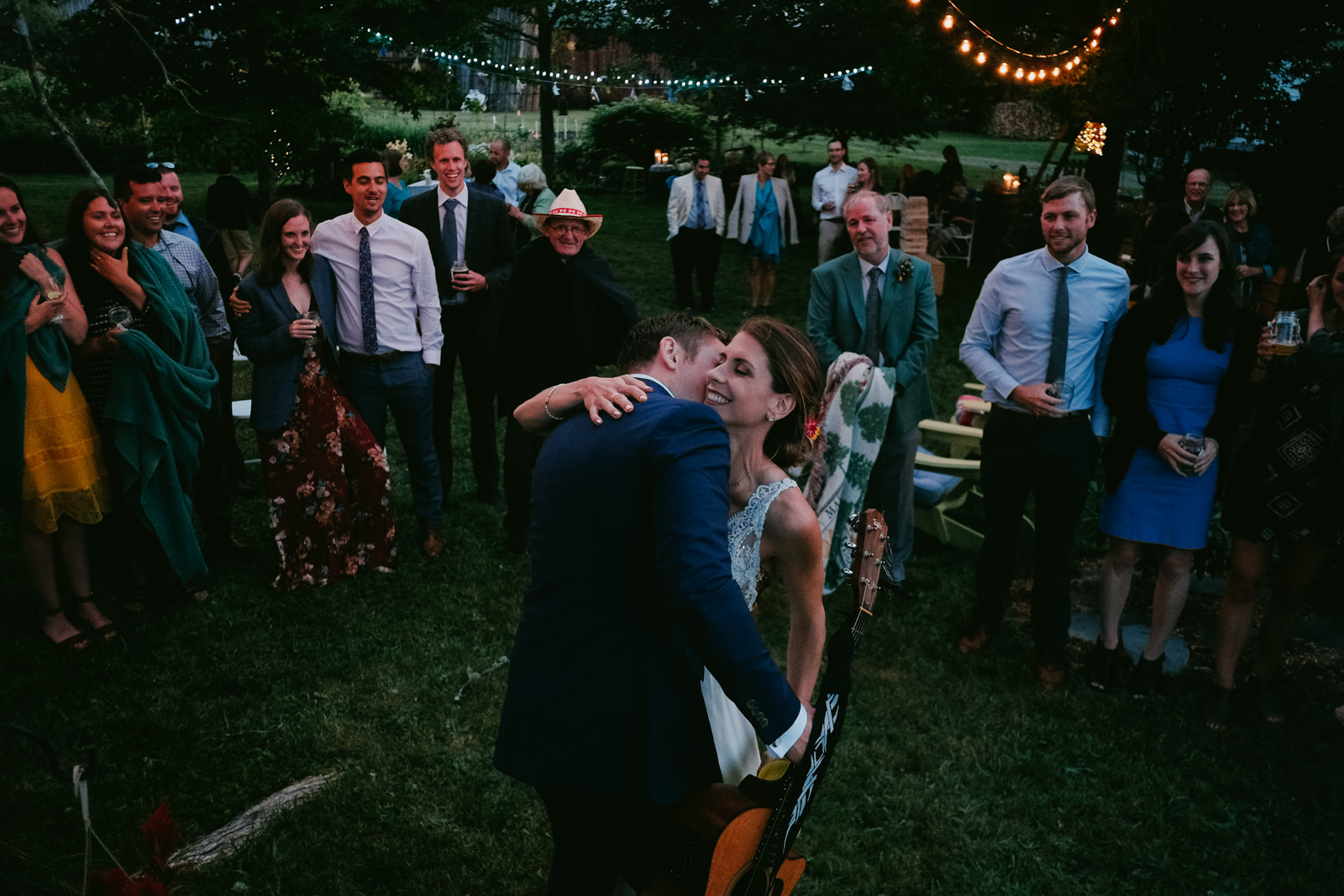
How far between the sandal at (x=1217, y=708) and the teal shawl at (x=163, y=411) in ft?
15.3

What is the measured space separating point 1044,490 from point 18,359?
14.6 ft

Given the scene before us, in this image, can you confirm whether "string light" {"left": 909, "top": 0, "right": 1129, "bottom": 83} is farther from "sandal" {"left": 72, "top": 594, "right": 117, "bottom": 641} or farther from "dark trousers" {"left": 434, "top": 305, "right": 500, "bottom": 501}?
"sandal" {"left": 72, "top": 594, "right": 117, "bottom": 641}

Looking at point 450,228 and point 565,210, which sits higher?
point 565,210

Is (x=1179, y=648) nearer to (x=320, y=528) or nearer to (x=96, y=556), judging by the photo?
(x=320, y=528)

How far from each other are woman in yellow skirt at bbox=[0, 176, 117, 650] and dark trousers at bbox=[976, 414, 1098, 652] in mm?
4082

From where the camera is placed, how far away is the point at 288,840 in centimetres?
333

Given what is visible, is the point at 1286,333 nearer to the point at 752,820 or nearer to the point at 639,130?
the point at 752,820

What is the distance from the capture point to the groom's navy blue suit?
1.79 m

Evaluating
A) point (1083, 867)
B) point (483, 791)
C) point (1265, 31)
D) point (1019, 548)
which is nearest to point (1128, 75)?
point (1265, 31)

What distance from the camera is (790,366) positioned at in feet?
7.98

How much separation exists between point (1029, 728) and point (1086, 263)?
6.57ft

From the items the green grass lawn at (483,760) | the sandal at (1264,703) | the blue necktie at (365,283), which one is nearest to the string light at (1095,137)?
the green grass lawn at (483,760)

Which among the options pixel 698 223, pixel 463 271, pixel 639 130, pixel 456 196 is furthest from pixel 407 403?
pixel 639 130

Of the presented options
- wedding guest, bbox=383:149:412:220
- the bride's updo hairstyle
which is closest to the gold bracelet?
the bride's updo hairstyle
